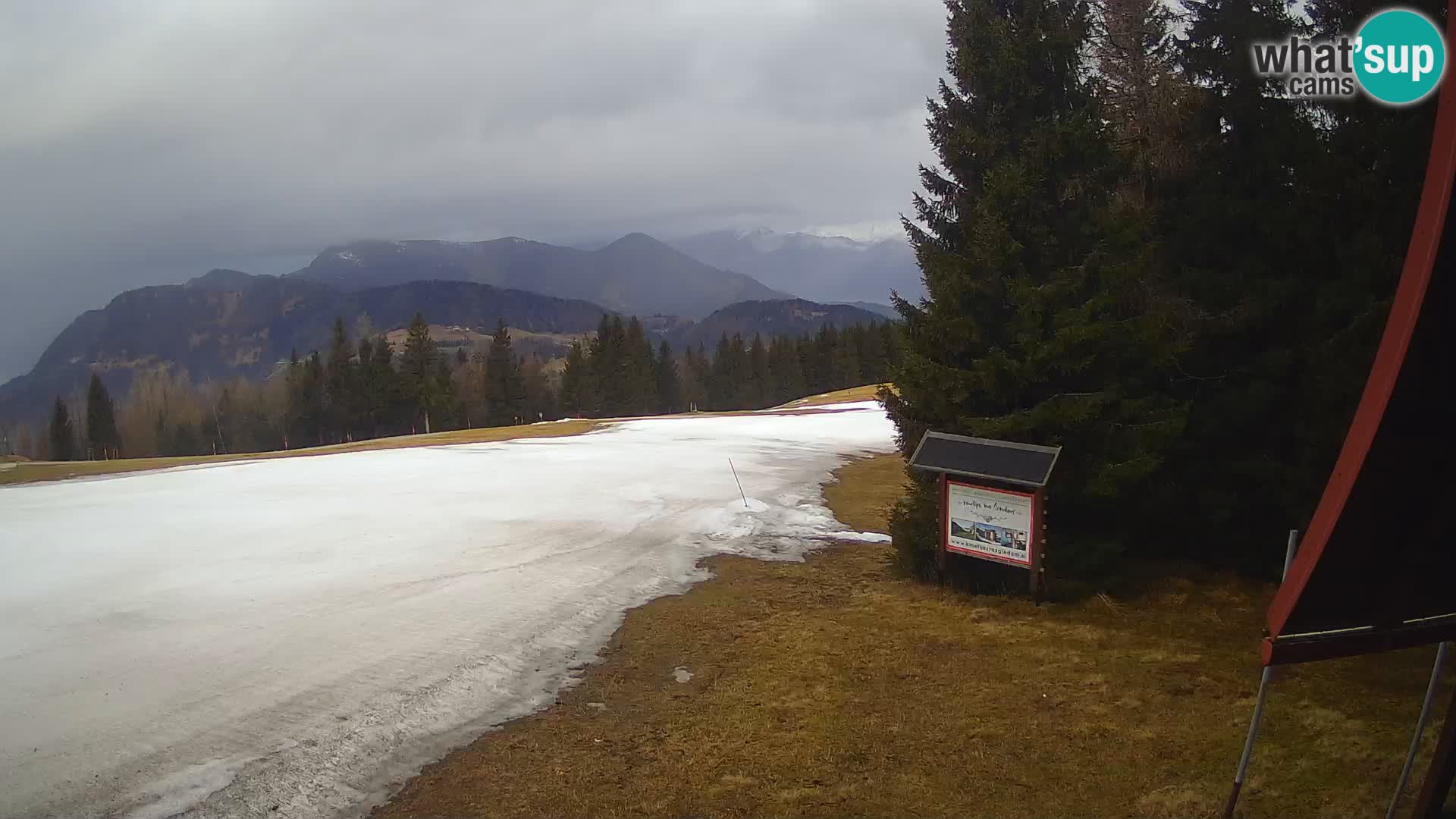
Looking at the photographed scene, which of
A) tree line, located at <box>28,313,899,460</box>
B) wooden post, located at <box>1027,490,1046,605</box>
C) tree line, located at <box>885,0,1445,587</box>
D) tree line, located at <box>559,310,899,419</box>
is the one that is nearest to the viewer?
tree line, located at <box>885,0,1445,587</box>

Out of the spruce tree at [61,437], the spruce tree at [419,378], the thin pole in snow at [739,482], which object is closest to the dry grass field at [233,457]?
the thin pole in snow at [739,482]

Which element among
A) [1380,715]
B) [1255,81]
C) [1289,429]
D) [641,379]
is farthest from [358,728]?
[641,379]

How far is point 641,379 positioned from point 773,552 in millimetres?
76797

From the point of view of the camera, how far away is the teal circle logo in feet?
27.2

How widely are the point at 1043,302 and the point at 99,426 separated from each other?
10353 cm

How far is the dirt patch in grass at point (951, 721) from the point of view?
659 cm

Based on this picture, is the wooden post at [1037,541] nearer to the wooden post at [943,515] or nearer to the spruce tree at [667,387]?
the wooden post at [943,515]

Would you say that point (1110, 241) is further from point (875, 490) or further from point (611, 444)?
point (611, 444)

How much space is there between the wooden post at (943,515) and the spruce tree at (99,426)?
98290mm

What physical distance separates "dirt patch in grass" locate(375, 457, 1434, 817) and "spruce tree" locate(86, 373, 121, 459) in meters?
97.6

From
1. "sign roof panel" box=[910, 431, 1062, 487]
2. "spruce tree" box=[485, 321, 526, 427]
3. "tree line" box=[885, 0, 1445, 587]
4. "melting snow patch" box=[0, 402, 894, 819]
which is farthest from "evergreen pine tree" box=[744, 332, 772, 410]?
"sign roof panel" box=[910, 431, 1062, 487]

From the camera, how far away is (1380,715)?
7.53 metres

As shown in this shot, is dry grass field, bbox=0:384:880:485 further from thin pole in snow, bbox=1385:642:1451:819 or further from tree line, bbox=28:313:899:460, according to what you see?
tree line, bbox=28:313:899:460

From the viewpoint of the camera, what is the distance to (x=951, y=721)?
319 inches
